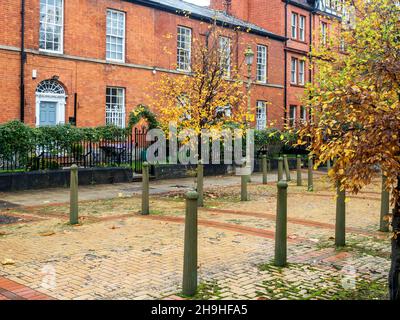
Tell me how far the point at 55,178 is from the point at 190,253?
455 inches

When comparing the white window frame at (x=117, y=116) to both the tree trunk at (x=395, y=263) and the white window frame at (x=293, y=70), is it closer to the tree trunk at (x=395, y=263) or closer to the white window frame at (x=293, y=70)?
the white window frame at (x=293, y=70)

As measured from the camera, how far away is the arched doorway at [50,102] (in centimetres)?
2109

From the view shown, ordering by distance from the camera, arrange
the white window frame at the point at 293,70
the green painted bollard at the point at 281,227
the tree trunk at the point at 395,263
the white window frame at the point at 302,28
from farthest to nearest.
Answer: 1. the white window frame at the point at 302,28
2. the white window frame at the point at 293,70
3. the green painted bollard at the point at 281,227
4. the tree trunk at the point at 395,263

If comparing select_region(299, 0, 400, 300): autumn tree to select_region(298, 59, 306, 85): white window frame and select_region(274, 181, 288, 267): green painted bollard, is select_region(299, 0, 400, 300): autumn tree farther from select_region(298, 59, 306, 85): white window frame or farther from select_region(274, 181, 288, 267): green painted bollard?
select_region(298, 59, 306, 85): white window frame

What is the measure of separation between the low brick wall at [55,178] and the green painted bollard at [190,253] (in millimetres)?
10829

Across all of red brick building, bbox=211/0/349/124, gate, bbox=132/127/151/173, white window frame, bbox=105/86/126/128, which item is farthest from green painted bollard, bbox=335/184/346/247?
red brick building, bbox=211/0/349/124

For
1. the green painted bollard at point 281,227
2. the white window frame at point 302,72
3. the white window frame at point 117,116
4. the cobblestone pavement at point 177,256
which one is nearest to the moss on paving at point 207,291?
the cobblestone pavement at point 177,256

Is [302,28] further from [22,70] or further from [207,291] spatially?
[207,291]

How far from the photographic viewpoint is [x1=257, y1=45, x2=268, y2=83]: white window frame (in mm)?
33406

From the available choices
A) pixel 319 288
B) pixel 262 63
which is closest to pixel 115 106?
pixel 262 63

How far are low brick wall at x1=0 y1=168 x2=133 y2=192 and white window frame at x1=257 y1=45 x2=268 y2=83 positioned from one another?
18.7 metres

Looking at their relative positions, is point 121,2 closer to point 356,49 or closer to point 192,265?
point 356,49

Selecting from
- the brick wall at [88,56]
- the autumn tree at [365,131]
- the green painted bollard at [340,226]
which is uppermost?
the brick wall at [88,56]
